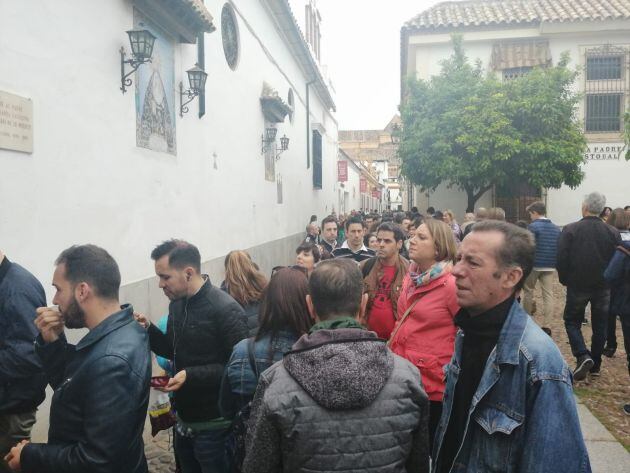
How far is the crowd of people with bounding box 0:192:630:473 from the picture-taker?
67.9 inches

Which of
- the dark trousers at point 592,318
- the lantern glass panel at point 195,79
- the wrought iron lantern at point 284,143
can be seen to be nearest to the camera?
the dark trousers at point 592,318

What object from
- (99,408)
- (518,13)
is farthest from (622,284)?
(518,13)

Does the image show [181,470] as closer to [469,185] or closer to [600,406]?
[600,406]

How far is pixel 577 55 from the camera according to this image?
1802 centimetres

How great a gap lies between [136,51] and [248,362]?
409 centimetres

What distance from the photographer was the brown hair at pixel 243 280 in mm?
4008

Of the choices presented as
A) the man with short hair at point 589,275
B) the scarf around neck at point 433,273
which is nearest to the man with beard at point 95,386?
the scarf around neck at point 433,273

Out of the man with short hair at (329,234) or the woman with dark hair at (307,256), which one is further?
the man with short hair at (329,234)

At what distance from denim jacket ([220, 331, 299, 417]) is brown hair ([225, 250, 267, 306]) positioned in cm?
141

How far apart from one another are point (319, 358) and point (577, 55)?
1984 centimetres

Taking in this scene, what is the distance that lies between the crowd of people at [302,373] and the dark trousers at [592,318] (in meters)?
3.58

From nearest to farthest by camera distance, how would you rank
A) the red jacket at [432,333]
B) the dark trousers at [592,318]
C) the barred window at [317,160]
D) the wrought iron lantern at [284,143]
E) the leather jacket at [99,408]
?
the leather jacket at [99,408]
the red jacket at [432,333]
the dark trousers at [592,318]
the wrought iron lantern at [284,143]
the barred window at [317,160]

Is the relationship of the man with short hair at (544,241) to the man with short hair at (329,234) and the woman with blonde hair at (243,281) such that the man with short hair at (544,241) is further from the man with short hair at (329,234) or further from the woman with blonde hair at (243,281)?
the woman with blonde hair at (243,281)

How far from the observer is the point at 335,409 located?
1.72m
